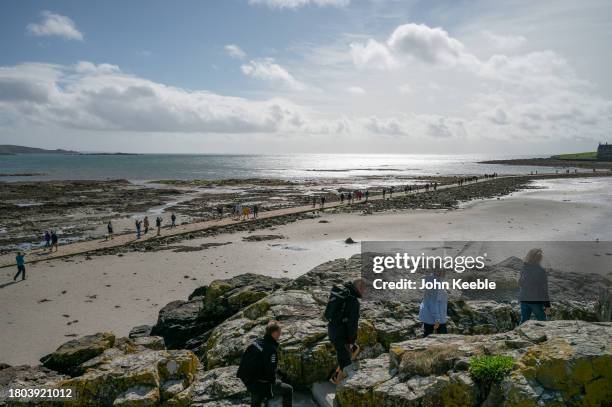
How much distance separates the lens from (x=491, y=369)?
512 cm

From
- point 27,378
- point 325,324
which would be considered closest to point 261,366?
point 325,324

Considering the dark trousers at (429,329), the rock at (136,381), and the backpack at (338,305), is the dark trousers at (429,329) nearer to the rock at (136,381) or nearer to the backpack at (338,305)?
the backpack at (338,305)

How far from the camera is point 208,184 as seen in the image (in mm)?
82750

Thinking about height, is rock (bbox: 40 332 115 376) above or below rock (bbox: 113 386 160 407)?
below

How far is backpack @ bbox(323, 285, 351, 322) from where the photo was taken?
20.6 feet

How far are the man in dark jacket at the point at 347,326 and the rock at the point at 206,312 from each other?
19.9 feet

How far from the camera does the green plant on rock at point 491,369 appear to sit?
510cm

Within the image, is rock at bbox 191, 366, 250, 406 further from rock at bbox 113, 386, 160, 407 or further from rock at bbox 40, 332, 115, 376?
rock at bbox 40, 332, 115, 376

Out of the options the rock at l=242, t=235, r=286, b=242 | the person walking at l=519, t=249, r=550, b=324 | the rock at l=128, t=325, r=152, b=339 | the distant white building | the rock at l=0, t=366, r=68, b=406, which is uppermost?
the distant white building

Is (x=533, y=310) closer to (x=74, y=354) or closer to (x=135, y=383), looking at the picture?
(x=135, y=383)

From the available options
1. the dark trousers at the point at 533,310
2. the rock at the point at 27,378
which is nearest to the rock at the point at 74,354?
the rock at the point at 27,378

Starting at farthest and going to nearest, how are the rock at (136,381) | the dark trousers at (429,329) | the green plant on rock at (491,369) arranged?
the dark trousers at (429,329)
the rock at (136,381)
the green plant on rock at (491,369)

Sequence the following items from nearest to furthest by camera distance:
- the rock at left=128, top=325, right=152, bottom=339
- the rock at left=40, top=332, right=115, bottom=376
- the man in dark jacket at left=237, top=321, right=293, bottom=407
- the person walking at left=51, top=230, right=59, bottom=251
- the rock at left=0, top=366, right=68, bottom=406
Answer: the man in dark jacket at left=237, top=321, right=293, bottom=407, the rock at left=0, top=366, right=68, bottom=406, the rock at left=40, top=332, right=115, bottom=376, the rock at left=128, top=325, right=152, bottom=339, the person walking at left=51, top=230, right=59, bottom=251

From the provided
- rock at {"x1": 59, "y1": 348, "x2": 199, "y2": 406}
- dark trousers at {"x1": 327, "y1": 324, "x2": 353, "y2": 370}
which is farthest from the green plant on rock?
rock at {"x1": 59, "y1": 348, "x2": 199, "y2": 406}
